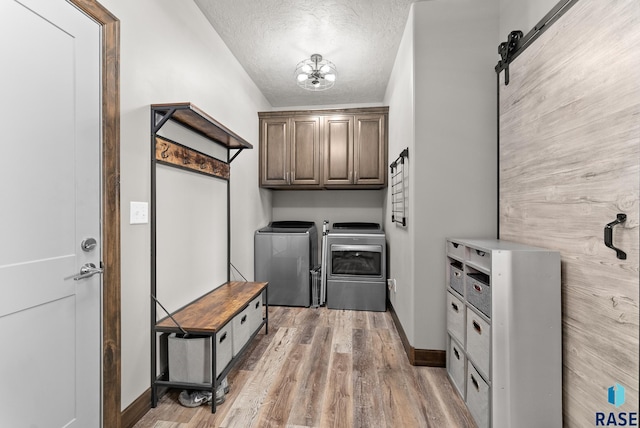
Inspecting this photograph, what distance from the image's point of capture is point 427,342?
7.27ft

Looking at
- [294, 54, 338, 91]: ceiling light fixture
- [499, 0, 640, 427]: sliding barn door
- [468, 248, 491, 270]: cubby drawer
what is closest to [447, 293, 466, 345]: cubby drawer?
[468, 248, 491, 270]: cubby drawer

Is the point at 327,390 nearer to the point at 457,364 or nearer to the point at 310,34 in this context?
the point at 457,364

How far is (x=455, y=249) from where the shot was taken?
6.51 ft

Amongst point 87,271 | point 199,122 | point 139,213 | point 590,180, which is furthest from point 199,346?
point 590,180

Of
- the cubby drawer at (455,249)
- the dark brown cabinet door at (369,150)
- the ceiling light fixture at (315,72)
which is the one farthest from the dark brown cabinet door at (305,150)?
the cubby drawer at (455,249)

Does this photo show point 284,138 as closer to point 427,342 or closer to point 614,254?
point 427,342

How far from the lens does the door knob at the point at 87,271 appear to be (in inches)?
52.2

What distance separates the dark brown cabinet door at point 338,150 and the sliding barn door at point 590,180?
237 centimetres

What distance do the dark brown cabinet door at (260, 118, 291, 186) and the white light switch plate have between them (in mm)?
2303

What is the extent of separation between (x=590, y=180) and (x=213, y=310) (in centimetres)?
219

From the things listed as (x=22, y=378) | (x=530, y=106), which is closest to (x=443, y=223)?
(x=530, y=106)

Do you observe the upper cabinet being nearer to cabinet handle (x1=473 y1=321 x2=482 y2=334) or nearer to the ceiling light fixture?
the ceiling light fixture

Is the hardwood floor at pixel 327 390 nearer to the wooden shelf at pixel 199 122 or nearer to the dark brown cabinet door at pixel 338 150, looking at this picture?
the wooden shelf at pixel 199 122

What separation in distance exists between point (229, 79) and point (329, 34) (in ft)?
3.45
